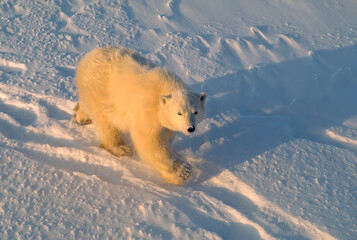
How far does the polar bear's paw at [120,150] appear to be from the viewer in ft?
13.7

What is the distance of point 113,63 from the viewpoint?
13.0 feet

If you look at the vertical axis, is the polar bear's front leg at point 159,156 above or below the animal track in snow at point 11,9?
above

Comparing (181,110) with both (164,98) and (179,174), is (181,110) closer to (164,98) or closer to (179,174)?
(164,98)

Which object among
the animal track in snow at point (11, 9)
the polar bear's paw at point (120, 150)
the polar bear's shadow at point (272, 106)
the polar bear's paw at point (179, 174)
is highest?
the polar bear's shadow at point (272, 106)

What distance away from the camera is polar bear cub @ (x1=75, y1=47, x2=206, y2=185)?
3.36 meters

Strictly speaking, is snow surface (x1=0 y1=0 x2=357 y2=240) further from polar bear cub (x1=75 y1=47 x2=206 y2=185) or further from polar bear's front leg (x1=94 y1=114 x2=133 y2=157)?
polar bear cub (x1=75 y1=47 x2=206 y2=185)

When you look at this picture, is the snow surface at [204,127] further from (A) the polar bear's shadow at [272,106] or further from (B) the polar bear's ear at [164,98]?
(B) the polar bear's ear at [164,98]

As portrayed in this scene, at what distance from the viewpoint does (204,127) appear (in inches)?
181

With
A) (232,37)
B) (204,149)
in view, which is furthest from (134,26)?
(204,149)

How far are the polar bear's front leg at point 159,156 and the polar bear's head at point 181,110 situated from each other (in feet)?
1.16

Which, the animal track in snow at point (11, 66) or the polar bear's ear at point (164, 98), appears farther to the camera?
the animal track in snow at point (11, 66)

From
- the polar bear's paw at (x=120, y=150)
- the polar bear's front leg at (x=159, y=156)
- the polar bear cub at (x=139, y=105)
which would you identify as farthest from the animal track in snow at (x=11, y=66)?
the polar bear's front leg at (x=159, y=156)

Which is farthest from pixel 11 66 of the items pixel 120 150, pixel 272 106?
pixel 272 106

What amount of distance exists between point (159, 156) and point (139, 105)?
0.63m
